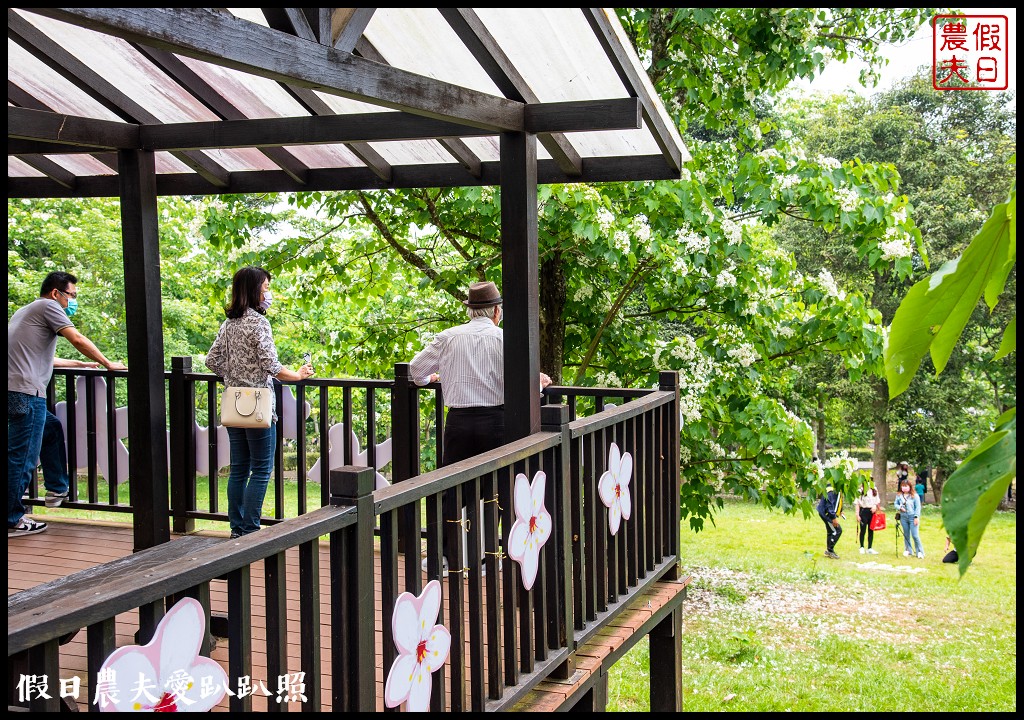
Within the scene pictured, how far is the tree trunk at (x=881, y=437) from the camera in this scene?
2192 cm

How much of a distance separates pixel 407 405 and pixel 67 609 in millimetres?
3519

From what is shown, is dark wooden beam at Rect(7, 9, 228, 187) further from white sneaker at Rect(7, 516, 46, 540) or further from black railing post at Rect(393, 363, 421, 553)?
white sneaker at Rect(7, 516, 46, 540)

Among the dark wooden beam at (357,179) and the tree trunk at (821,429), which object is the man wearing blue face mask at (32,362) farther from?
the tree trunk at (821,429)

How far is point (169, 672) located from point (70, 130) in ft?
10.8

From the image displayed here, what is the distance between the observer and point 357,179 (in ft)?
18.5

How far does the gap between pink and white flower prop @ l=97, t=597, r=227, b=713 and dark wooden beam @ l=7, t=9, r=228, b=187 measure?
284 centimetres

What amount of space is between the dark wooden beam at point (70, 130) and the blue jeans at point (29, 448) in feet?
4.71

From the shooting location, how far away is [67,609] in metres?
1.70

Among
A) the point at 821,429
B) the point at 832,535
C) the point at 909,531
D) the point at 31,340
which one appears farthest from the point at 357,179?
the point at 821,429

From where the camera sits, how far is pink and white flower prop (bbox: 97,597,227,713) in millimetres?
1811

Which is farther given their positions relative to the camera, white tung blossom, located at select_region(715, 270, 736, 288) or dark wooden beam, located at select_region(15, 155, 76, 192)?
white tung blossom, located at select_region(715, 270, 736, 288)

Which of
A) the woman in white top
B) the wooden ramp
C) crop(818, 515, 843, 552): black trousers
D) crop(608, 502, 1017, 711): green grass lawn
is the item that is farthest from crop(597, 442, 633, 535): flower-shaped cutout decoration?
the woman in white top

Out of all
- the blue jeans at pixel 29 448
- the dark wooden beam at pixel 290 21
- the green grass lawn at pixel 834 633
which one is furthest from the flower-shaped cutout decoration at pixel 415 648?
the green grass lawn at pixel 834 633

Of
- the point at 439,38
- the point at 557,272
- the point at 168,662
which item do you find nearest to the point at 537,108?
the point at 439,38
